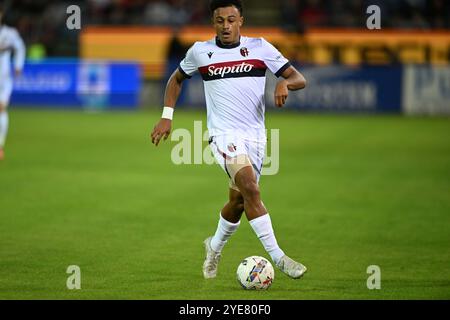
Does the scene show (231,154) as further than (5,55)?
No

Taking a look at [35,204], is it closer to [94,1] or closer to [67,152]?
[67,152]

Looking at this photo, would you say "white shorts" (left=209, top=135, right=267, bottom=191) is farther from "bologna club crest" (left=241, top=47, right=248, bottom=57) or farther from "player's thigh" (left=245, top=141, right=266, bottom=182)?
"bologna club crest" (left=241, top=47, right=248, bottom=57)

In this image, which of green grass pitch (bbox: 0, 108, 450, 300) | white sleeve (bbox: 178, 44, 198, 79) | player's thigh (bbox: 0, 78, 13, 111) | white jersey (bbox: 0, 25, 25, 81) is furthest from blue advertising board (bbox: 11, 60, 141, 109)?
white sleeve (bbox: 178, 44, 198, 79)

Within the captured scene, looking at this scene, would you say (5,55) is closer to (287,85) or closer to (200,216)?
(200,216)

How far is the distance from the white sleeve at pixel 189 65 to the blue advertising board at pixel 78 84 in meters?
20.3

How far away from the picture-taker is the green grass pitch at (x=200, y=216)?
830 centimetres

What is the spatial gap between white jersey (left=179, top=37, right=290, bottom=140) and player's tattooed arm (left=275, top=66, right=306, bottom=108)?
0.08m

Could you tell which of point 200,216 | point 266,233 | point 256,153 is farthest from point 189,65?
point 200,216

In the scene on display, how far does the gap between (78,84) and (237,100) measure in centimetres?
2135

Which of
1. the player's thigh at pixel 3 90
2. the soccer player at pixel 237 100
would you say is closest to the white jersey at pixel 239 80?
the soccer player at pixel 237 100

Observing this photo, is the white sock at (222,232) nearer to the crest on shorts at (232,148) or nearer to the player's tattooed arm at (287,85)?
the crest on shorts at (232,148)

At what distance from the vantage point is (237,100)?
27.5 ft

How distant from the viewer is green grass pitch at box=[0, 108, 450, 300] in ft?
27.2

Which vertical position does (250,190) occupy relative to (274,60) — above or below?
below
